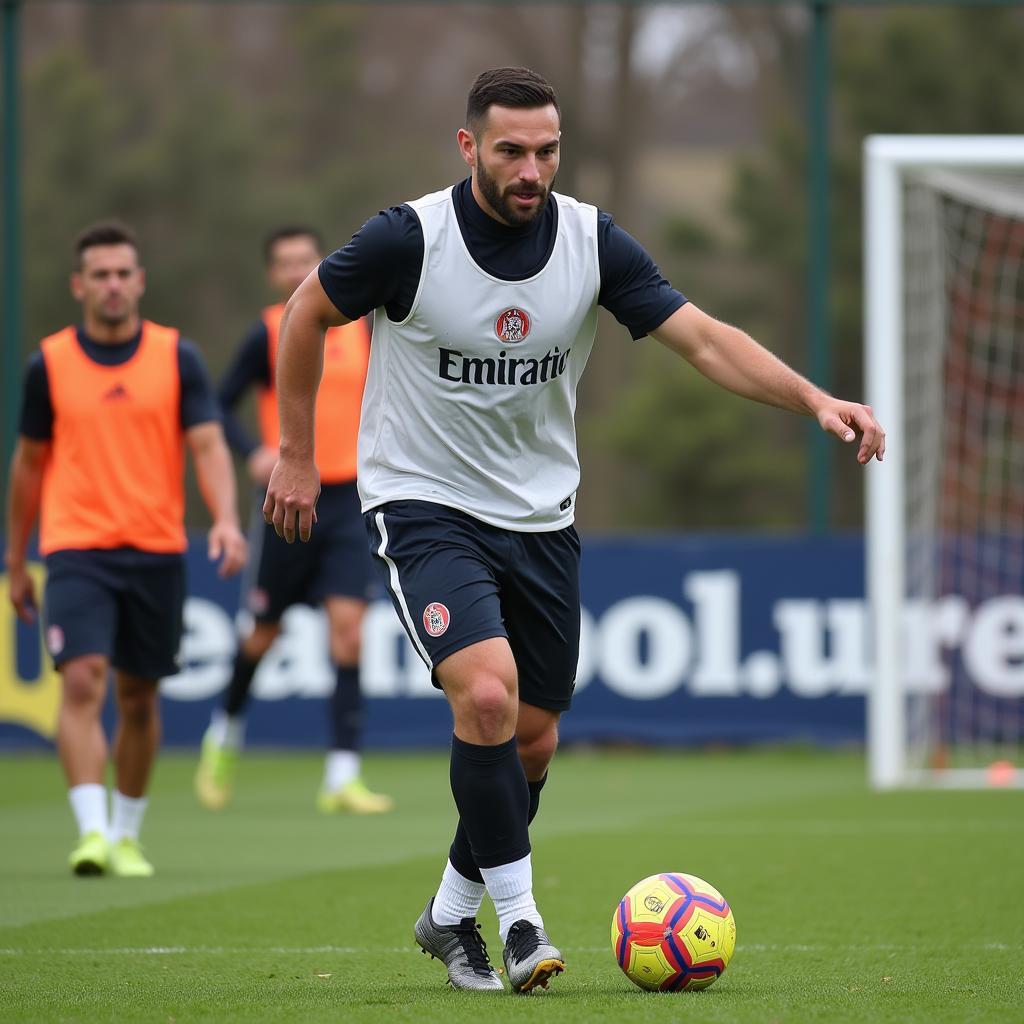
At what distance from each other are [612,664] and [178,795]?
3.41 metres

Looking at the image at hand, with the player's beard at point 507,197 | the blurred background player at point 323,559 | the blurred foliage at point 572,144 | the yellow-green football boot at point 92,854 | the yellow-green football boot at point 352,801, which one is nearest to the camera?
the player's beard at point 507,197

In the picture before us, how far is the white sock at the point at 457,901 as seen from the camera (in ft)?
16.5

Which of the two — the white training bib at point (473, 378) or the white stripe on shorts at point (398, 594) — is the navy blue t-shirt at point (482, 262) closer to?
the white training bib at point (473, 378)

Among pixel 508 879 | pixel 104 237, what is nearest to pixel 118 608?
pixel 104 237

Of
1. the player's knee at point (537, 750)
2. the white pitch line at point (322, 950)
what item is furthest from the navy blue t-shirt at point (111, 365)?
the player's knee at point (537, 750)

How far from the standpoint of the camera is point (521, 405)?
5055mm

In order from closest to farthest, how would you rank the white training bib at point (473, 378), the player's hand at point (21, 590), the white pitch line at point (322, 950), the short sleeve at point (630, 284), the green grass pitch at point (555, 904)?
the green grass pitch at point (555, 904)
the white training bib at point (473, 378)
the short sleeve at point (630, 284)
the white pitch line at point (322, 950)
the player's hand at point (21, 590)

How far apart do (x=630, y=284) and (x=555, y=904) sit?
2321 mm

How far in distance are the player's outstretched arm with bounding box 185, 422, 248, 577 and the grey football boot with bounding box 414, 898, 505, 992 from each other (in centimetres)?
269

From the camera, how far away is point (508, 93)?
15.8 ft

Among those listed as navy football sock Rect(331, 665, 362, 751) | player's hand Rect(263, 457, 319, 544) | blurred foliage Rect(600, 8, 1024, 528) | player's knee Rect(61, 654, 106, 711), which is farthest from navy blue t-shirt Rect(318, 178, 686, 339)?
blurred foliage Rect(600, 8, 1024, 528)

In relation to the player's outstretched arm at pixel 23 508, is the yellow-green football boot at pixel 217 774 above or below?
below

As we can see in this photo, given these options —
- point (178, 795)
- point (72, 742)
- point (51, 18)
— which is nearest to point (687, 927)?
point (72, 742)

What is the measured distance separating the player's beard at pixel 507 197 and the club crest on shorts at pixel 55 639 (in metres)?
3.04
